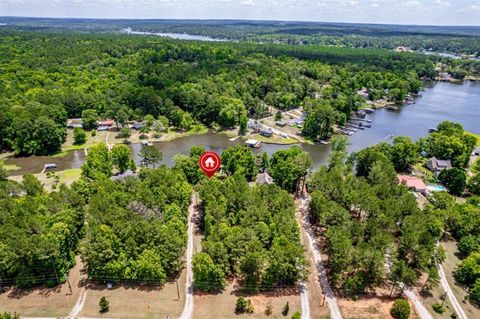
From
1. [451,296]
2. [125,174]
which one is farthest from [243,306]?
[125,174]

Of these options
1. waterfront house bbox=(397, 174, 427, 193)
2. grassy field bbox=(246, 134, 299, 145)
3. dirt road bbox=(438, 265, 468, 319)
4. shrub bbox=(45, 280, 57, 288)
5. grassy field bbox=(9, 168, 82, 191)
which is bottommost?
dirt road bbox=(438, 265, 468, 319)

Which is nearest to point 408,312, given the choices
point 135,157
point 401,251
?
point 401,251

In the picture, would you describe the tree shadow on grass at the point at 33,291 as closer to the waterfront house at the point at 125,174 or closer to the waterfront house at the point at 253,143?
the waterfront house at the point at 125,174

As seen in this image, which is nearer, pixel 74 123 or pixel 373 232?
pixel 373 232

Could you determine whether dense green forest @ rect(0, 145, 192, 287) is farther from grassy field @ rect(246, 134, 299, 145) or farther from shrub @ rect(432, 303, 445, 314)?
grassy field @ rect(246, 134, 299, 145)

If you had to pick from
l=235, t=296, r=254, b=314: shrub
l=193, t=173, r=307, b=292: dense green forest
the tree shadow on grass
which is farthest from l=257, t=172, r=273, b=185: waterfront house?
the tree shadow on grass

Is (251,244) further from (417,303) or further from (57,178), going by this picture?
(57,178)
